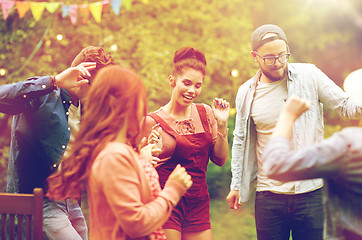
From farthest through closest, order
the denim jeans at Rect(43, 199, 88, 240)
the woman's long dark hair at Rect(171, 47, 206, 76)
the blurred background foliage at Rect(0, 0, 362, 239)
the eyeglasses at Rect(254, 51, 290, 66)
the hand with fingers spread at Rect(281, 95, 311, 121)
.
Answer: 1. the blurred background foliage at Rect(0, 0, 362, 239)
2. the woman's long dark hair at Rect(171, 47, 206, 76)
3. the eyeglasses at Rect(254, 51, 290, 66)
4. the denim jeans at Rect(43, 199, 88, 240)
5. the hand with fingers spread at Rect(281, 95, 311, 121)

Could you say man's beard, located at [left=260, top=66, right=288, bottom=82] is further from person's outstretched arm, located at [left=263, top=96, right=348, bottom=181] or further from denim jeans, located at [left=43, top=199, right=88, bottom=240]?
denim jeans, located at [left=43, top=199, right=88, bottom=240]

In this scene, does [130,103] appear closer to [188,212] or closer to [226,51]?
[188,212]

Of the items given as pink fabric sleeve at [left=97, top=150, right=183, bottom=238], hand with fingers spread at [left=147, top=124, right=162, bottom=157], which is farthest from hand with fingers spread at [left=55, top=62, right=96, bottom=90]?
pink fabric sleeve at [left=97, top=150, right=183, bottom=238]

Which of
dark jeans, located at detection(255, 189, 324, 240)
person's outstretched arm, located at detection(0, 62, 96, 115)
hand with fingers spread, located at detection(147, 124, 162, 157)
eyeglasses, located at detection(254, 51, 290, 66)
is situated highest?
eyeglasses, located at detection(254, 51, 290, 66)

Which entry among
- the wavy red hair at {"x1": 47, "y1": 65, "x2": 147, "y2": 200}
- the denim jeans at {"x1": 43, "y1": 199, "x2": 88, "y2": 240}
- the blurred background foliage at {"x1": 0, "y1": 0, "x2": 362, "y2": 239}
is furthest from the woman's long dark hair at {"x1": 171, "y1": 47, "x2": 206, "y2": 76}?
the blurred background foliage at {"x1": 0, "y1": 0, "x2": 362, "y2": 239}

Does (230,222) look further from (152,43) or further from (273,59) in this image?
(273,59)

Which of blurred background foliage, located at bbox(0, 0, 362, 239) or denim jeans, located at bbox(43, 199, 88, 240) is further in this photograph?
blurred background foliage, located at bbox(0, 0, 362, 239)

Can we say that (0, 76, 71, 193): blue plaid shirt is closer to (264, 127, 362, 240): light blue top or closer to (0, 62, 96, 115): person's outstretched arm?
(0, 62, 96, 115): person's outstretched arm

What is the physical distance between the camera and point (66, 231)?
263 cm

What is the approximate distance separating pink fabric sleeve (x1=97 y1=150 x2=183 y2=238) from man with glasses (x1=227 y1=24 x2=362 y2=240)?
4.01 ft

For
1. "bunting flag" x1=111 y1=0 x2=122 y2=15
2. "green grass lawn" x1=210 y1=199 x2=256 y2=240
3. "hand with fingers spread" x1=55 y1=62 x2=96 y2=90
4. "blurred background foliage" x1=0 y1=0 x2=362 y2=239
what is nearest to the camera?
"hand with fingers spread" x1=55 y1=62 x2=96 y2=90

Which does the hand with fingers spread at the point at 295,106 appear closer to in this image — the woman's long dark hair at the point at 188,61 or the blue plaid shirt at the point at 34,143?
the woman's long dark hair at the point at 188,61

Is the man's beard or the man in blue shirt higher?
the man's beard

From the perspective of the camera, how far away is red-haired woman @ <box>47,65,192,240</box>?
166cm
